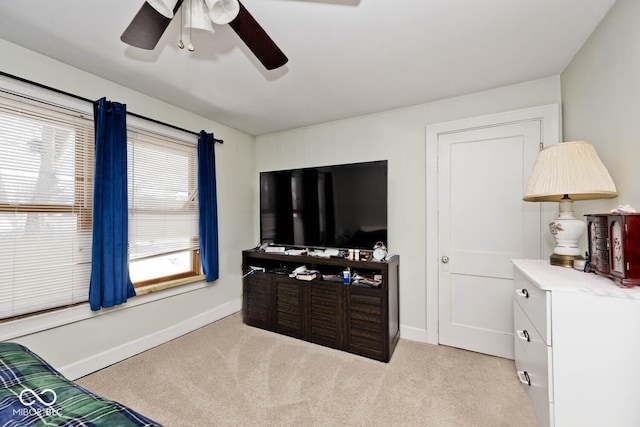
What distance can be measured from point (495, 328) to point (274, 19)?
116 inches

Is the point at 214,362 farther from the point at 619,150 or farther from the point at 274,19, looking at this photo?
the point at 619,150

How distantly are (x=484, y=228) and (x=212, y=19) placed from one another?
2.53 meters

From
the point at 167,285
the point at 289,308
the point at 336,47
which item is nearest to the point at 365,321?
the point at 289,308

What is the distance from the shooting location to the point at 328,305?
2506mm

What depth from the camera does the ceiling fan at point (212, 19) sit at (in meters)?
1.09

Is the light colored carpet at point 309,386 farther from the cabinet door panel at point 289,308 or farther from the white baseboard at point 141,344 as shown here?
the cabinet door panel at point 289,308

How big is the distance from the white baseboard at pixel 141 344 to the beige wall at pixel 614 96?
11.7 ft

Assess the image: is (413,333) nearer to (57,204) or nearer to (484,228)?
(484,228)

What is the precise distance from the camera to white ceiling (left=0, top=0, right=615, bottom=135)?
4.77 ft

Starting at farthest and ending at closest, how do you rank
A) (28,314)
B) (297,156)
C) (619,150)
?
(297,156), (28,314), (619,150)

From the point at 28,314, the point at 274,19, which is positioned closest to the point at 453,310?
the point at 274,19

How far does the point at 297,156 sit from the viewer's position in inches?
132

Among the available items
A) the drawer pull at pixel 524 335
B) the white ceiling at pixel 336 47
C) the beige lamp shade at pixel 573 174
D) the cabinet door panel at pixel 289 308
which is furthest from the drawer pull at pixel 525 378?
the white ceiling at pixel 336 47

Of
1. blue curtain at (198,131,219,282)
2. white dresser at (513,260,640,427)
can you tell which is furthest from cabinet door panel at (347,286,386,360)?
blue curtain at (198,131,219,282)
